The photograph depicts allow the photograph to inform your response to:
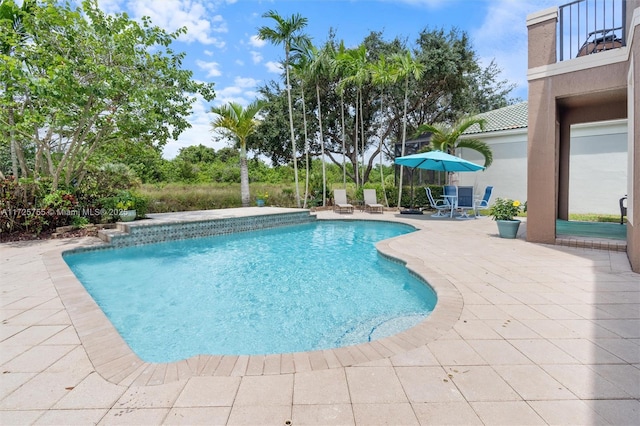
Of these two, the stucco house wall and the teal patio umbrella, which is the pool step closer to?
the teal patio umbrella

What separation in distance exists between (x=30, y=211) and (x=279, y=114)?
12.6 m

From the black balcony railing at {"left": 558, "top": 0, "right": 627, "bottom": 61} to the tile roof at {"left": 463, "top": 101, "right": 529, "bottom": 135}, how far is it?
7485mm

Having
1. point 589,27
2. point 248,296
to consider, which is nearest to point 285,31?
point 589,27

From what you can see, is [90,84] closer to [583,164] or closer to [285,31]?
[285,31]

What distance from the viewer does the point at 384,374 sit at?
2377mm

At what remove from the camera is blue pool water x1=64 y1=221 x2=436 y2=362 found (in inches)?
147

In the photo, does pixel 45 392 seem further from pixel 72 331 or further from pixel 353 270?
pixel 353 270

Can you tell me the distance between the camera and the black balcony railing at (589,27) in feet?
21.8

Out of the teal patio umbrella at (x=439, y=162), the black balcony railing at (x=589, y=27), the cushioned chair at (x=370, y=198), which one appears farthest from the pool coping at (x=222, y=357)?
the cushioned chair at (x=370, y=198)

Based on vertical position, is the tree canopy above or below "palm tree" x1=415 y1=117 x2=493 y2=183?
above

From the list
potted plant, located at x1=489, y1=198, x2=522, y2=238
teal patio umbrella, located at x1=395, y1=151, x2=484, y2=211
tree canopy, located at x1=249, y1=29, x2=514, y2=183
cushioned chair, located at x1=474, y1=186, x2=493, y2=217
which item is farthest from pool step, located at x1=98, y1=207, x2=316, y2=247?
potted plant, located at x1=489, y1=198, x2=522, y2=238


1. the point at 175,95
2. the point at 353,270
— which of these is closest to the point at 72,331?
the point at 353,270

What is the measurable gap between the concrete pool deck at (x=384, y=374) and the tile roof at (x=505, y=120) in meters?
12.3

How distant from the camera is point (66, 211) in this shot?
29.7ft
